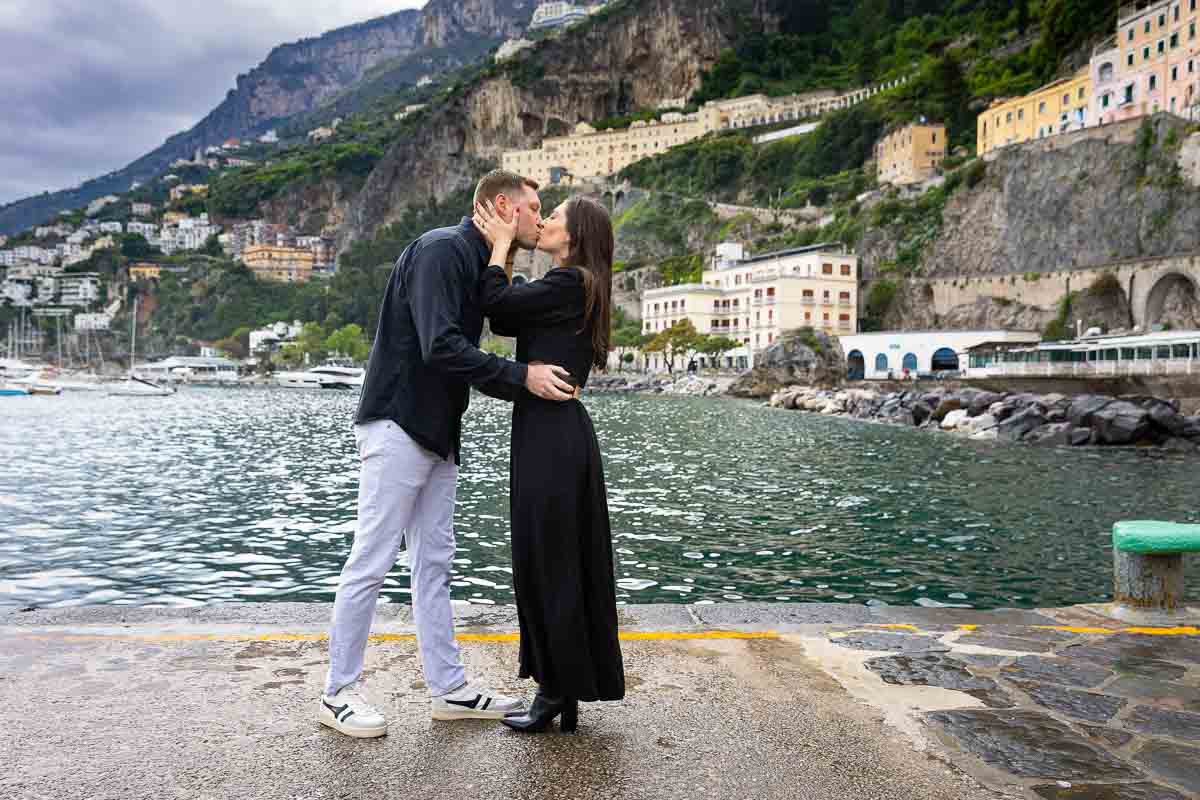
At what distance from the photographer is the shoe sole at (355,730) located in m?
3.14

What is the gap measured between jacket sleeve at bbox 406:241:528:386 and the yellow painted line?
1.87 metres

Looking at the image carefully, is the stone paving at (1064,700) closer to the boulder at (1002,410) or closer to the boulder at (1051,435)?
the boulder at (1051,435)

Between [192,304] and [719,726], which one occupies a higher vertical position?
[192,304]

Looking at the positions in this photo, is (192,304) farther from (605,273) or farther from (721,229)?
(605,273)

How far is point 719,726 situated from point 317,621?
2.73m

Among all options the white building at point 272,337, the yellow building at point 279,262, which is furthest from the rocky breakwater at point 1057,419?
the yellow building at point 279,262

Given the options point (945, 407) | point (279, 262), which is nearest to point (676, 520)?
point (945, 407)

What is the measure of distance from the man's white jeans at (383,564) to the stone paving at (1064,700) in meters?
2.09

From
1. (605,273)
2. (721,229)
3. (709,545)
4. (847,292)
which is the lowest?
(709,545)

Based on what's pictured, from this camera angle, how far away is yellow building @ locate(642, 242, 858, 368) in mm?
73750

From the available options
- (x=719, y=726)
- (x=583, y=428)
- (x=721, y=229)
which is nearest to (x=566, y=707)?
(x=719, y=726)

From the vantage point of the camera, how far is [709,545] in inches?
409

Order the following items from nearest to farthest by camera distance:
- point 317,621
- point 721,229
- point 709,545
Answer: point 317,621 < point 709,545 < point 721,229

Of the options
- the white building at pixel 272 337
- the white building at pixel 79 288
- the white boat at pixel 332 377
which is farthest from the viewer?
the white building at pixel 79 288
